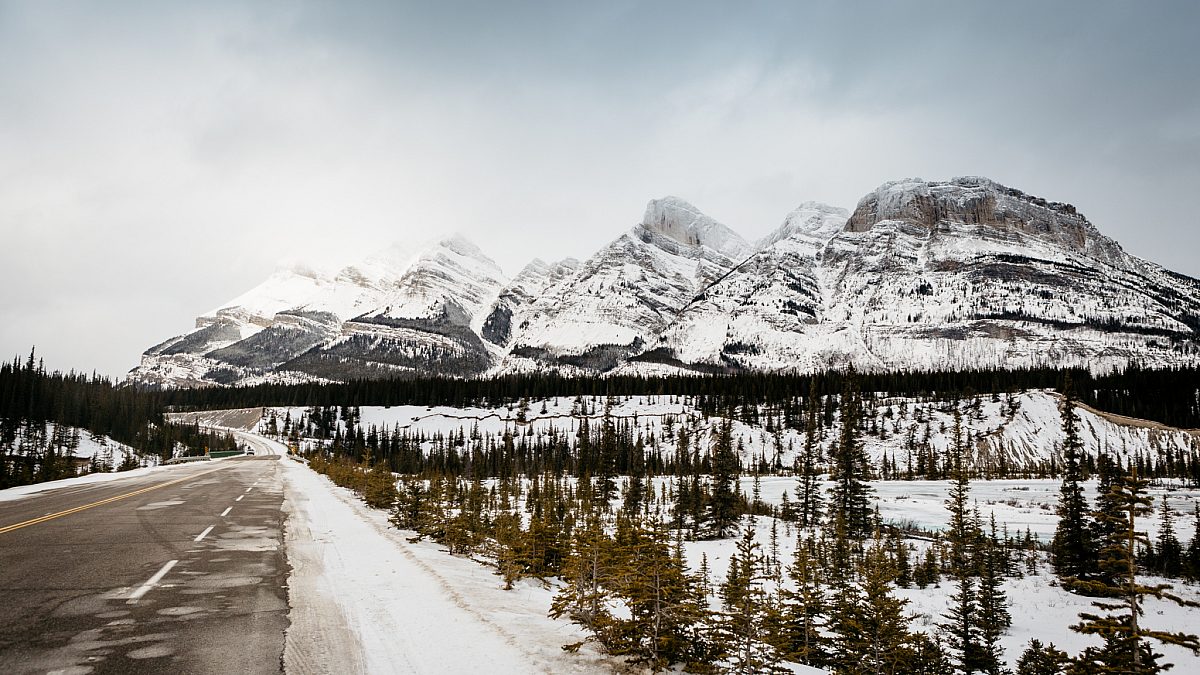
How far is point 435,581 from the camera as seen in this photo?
1258 cm

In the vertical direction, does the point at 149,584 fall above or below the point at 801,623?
above

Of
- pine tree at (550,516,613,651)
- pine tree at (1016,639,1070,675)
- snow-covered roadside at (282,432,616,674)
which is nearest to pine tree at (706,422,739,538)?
pine tree at (1016,639,1070,675)

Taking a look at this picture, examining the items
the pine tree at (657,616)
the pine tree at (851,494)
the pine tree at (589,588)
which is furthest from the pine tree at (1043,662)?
the pine tree at (851,494)

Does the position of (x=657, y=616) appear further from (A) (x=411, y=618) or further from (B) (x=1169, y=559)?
(B) (x=1169, y=559)

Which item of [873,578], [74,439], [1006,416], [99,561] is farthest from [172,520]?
[1006,416]

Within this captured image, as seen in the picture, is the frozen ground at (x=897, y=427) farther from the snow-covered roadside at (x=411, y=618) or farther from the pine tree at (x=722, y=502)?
the snow-covered roadside at (x=411, y=618)

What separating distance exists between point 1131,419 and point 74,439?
19890 cm

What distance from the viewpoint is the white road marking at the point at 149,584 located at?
9.41 meters

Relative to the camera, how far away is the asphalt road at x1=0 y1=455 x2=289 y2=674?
7.08 meters

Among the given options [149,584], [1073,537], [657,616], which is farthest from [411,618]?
[1073,537]

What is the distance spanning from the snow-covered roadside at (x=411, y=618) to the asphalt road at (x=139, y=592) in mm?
520

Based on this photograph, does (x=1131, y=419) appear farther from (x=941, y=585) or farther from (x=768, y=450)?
(x=941, y=585)

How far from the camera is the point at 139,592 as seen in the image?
32.1 feet

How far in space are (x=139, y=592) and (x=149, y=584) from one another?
62 centimetres
